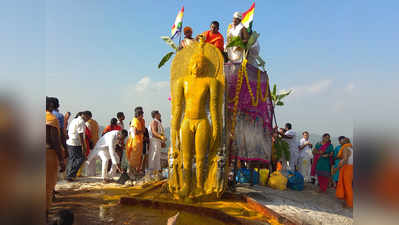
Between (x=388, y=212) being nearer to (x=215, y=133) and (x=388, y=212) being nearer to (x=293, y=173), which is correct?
(x=215, y=133)

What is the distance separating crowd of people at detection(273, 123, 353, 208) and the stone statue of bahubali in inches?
132

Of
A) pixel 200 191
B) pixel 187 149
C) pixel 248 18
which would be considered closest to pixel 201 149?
pixel 187 149

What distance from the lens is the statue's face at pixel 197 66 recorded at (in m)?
5.07

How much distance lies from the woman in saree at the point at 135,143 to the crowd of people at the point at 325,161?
4127 millimetres

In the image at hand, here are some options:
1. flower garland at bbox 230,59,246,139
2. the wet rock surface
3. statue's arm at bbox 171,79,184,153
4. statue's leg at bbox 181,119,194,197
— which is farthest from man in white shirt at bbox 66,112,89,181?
the wet rock surface

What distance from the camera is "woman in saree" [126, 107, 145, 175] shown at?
7.02m

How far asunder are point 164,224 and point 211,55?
346cm

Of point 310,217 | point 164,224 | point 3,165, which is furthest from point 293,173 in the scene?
point 3,165

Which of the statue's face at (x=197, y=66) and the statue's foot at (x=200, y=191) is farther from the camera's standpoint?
the statue's face at (x=197, y=66)

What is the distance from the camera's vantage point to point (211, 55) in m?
5.34

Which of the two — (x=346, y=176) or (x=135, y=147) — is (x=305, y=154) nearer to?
(x=346, y=176)

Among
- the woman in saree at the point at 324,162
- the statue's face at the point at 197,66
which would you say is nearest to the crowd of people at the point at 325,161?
the woman in saree at the point at 324,162

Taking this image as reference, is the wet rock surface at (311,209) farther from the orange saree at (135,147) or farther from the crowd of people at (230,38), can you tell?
the crowd of people at (230,38)

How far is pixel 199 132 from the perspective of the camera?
4.95 metres
